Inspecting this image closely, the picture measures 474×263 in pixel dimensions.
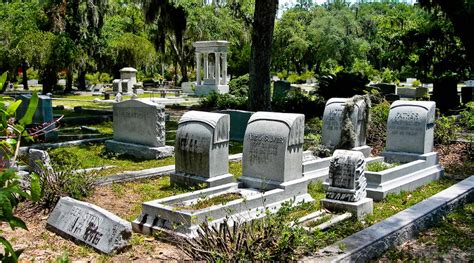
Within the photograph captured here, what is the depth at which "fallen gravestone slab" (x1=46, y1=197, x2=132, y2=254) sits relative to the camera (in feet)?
19.2

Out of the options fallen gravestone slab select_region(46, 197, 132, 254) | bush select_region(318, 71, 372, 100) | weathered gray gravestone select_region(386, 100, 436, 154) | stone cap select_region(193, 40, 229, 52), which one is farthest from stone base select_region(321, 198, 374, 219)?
stone cap select_region(193, 40, 229, 52)

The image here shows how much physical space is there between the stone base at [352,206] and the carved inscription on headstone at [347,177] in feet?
0.24

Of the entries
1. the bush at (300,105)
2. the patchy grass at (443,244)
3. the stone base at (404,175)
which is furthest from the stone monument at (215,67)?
the patchy grass at (443,244)

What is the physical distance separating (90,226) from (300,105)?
14.1m

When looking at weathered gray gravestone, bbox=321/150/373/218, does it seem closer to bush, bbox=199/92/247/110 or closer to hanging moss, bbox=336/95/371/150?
hanging moss, bbox=336/95/371/150

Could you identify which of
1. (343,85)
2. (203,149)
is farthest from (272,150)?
(343,85)

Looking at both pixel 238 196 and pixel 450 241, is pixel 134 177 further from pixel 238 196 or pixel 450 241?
pixel 450 241

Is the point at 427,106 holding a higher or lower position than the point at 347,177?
higher

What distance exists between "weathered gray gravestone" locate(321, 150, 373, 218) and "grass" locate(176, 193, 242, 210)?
1315mm

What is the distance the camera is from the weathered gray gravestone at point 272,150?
8.07 meters

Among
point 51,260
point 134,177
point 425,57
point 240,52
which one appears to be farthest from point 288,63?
point 51,260

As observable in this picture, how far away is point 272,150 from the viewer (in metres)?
8.17

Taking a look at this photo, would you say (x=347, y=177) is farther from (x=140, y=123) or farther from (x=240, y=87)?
(x=240, y=87)

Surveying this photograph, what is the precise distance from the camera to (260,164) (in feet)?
27.3
